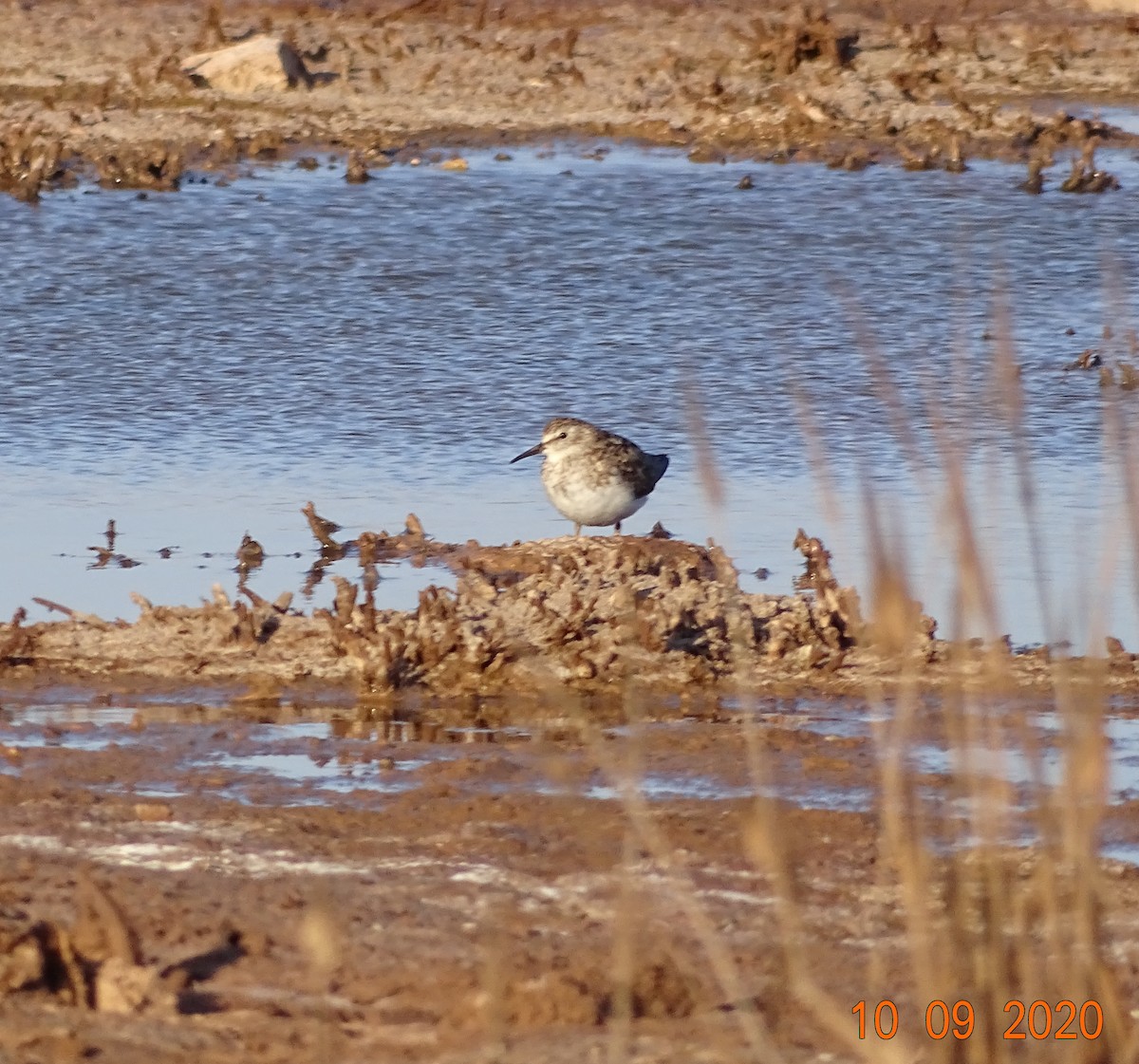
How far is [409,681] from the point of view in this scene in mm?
7371

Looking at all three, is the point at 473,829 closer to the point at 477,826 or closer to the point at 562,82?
the point at 477,826

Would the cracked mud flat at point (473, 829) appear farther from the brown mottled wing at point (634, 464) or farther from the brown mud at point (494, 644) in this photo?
the brown mottled wing at point (634, 464)

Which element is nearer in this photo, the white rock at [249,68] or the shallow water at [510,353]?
the shallow water at [510,353]

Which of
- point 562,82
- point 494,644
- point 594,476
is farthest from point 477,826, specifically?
point 562,82

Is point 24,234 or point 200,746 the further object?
point 24,234

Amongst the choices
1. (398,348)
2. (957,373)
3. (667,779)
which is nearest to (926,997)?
(957,373)

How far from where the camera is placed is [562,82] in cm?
1908

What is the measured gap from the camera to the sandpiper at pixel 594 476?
8.87 metres

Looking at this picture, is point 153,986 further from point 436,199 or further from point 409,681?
point 436,199

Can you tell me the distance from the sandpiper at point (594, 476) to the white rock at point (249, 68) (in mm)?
10194

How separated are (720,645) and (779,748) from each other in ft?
2.95

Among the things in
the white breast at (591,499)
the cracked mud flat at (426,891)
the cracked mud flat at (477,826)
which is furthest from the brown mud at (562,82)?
the cracked mud flat at (426,891)

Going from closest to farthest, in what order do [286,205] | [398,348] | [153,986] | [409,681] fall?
1. [153,986]
2. [409,681]
3. [398,348]
4. [286,205]

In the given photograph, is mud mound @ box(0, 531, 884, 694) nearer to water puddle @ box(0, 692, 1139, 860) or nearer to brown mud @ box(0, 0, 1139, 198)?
water puddle @ box(0, 692, 1139, 860)
